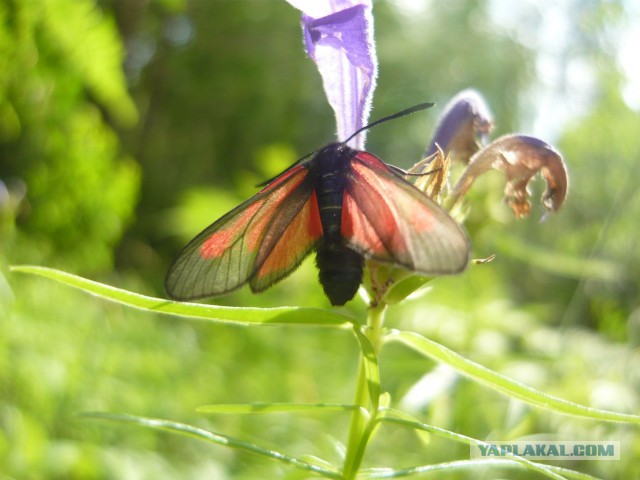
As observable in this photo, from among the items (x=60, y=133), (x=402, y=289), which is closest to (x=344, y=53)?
(x=402, y=289)

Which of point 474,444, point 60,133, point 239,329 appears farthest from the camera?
point 239,329

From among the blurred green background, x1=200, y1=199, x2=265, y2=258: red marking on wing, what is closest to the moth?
x1=200, y1=199, x2=265, y2=258: red marking on wing

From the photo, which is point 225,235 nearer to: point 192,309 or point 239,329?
point 192,309

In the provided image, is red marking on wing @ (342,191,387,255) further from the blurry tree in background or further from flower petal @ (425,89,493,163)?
the blurry tree in background

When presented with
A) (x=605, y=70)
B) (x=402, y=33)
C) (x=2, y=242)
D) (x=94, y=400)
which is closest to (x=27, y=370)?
(x=94, y=400)

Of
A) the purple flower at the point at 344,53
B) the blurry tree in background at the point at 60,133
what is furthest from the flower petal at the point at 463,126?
the blurry tree in background at the point at 60,133

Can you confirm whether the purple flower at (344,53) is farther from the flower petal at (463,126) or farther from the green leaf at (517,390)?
the green leaf at (517,390)
